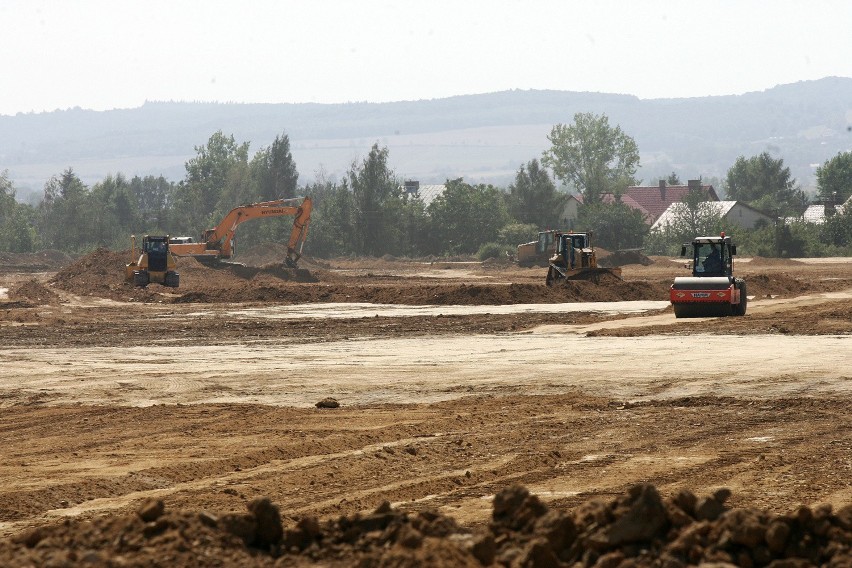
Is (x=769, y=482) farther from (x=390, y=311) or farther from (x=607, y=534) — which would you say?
(x=390, y=311)

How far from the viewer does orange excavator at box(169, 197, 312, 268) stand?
183 feet

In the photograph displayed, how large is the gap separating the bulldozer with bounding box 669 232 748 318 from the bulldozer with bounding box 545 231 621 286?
39.1 feet

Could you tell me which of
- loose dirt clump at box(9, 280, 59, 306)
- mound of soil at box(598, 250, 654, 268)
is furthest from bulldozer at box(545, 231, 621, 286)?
mound of soil at box(598, 250, 654, 268)

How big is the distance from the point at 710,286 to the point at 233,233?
3119 cm

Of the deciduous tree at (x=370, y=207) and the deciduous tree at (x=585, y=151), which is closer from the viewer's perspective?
the deciduous tree at (x=370, y=207)

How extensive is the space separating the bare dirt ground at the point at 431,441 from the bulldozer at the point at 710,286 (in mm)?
702

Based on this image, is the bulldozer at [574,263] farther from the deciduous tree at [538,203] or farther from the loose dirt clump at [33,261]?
the deciduous tree at [538,203]

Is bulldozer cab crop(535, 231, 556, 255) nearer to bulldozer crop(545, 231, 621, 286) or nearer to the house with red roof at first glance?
bulldozer crop(545, 231, 621, 286)

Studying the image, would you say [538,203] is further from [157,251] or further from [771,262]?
[157,251]

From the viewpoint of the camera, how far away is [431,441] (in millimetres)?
13898

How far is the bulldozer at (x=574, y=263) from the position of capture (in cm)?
4388

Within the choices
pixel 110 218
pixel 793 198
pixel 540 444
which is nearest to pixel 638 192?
pixel 793 198

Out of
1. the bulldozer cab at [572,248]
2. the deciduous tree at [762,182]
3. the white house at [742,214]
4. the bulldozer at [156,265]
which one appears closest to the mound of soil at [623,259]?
the bulldozer cab at [572,248]

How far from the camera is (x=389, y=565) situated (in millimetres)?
6461
